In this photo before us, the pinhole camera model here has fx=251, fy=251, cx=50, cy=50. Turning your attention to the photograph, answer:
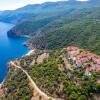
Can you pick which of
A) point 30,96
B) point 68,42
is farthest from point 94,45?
point 30,96

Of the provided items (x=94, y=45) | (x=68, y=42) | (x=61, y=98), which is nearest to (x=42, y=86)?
(x=61, y=98)

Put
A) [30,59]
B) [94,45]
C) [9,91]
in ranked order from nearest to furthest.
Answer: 1. [9,91]
2. [30,59]
3. [94,45]

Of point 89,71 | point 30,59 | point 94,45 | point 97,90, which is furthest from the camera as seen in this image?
point 94,45

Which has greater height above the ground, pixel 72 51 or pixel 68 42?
pixel 72 51

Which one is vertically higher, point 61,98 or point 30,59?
point 61,98

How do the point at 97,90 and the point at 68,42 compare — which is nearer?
the point at 97,90

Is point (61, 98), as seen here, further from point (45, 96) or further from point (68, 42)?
point (68, 42)

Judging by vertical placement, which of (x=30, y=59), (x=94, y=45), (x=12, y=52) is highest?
(x=30, y=59)

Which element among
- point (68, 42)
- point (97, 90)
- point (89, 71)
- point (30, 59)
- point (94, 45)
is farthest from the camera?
point (68, 42)

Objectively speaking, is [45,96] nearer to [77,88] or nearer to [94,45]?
[77,88]
